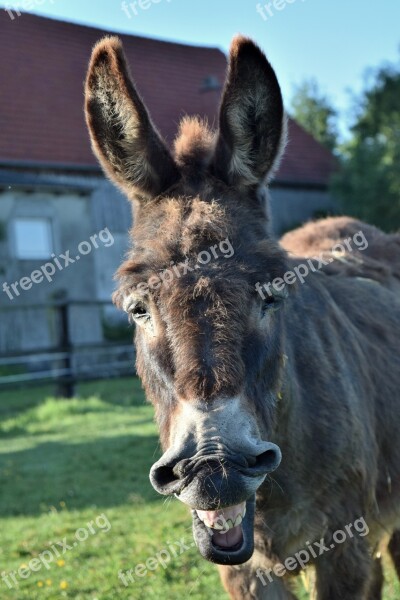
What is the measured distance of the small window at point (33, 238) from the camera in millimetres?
20906

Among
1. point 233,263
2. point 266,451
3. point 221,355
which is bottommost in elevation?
point 266,451

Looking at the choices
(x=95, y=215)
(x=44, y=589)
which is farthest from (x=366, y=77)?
(x=44, y=589)

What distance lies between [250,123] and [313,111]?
45.8m

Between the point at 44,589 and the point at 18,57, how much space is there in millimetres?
21500

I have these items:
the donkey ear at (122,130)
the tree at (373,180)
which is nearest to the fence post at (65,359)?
the donkey ear at (122,130)

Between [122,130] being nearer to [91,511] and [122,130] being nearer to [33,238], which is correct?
[91,511]

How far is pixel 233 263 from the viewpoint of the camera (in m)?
2.76

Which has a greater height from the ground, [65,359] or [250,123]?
[250,123]

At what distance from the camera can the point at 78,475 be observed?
26.0 ft

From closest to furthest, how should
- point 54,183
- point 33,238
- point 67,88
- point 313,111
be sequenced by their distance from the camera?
point 54,183, point 33,238, point 67,88, point 313,111

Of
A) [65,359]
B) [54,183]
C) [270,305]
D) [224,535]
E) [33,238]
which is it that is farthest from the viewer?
[33,238]

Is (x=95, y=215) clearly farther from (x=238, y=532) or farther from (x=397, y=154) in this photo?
(x=238, y=532)

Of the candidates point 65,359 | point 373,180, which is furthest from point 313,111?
point 65,359

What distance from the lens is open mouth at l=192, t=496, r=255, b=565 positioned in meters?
2.51
